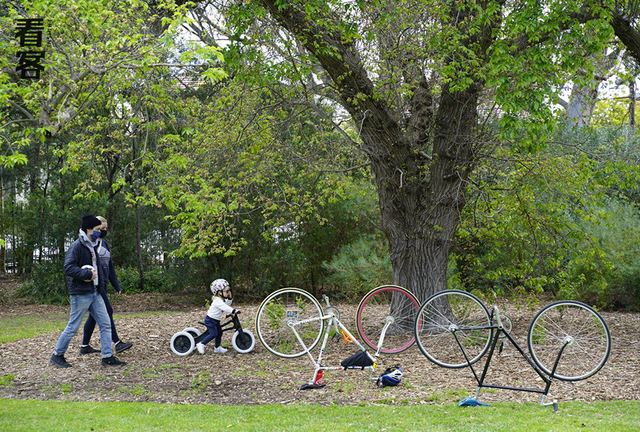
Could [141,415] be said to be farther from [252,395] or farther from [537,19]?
[537,19]

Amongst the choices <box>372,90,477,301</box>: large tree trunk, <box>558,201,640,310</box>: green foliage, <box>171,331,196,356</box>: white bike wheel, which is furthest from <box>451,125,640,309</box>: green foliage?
<box>171,331,196,356</box>: white bike wheel

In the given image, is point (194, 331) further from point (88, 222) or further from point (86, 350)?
point (88, 222)

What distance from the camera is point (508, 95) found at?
19.1 ft

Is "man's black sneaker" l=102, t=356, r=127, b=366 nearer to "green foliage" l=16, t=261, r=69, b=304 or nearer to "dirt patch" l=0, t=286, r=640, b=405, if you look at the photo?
"dirt patch" l=0, t=286, r=640, b=405

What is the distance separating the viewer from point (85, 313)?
6.89m

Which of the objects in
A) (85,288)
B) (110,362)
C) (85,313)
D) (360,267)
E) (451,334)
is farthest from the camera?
(360,267)

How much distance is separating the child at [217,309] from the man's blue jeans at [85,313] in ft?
3.75

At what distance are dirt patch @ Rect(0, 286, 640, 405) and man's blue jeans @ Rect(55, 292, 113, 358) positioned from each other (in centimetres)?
29

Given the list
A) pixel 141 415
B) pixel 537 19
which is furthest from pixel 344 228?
pixel 141 415

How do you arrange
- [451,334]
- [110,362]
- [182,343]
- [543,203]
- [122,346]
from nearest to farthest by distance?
1. [110,362]
2. [451,334]
3. [182,343]
4. [122,346]
5. [543,203]

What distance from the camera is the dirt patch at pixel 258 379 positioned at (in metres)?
5.70

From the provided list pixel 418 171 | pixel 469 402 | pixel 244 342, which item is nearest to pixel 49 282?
pixel 244 342

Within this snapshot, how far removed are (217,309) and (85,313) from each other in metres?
1.56

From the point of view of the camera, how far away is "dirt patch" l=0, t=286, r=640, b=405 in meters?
5.70
